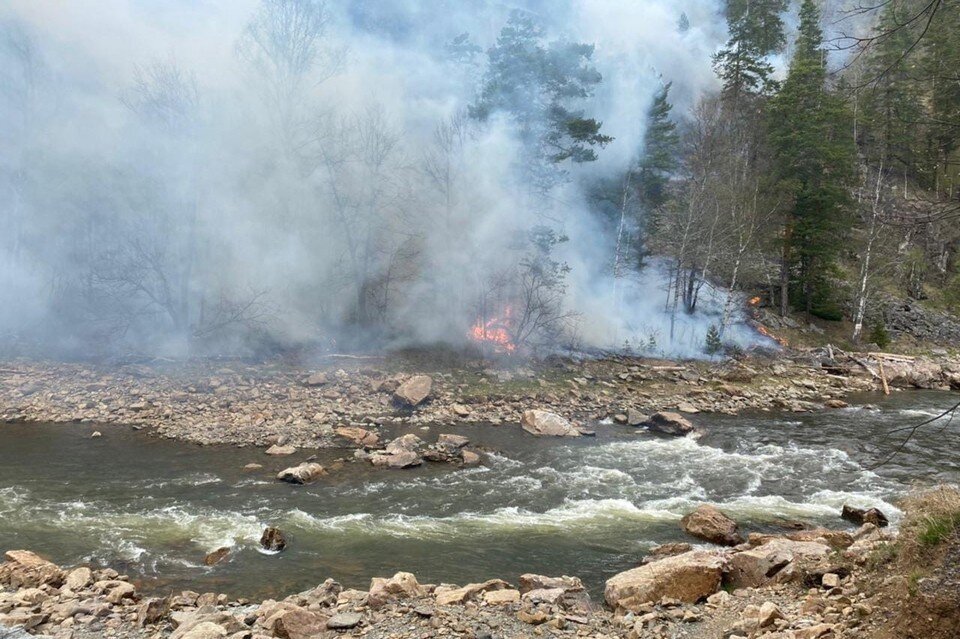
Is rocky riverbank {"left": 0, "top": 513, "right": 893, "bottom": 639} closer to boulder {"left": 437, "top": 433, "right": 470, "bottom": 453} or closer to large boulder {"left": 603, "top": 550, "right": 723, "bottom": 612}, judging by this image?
large boulder {"left": 603, "top": 550, "right": 723, "bottom": 612}

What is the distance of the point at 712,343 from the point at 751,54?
23.0m

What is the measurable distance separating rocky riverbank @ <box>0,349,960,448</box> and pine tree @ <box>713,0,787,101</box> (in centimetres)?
2040

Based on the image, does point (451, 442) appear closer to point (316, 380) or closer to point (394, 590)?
point (316, 380)

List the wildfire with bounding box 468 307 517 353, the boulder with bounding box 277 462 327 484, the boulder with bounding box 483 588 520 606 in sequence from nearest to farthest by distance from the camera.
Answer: the boulder with bounding box 483 588 520 606, the boulder with bounding box 277 462 327 484, the wildfire with bounding box 468 307 517 353

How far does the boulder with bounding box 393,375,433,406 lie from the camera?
15.3 m

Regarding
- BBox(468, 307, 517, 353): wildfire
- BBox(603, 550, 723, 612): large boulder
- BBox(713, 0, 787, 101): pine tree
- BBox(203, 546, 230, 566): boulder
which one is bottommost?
BBox(203, 546, 230, 566): boulder

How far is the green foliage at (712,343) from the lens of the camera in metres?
22.4

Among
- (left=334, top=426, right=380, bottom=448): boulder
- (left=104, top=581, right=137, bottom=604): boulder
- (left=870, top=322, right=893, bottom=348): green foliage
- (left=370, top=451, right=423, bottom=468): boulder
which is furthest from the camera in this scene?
(left=870, top=322, right=893, bottom=348): green foliage

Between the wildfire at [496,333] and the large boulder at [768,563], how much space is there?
46.8ft

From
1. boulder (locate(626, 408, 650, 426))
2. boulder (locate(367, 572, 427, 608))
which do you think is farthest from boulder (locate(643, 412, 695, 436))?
boulder (locate(367, 572, 427, 608))

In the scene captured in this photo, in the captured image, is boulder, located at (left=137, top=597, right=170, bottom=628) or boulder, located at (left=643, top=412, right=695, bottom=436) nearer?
boulder, located at (left=137, top=597, right=170, bottom=628)

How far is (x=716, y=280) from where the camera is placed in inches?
1102

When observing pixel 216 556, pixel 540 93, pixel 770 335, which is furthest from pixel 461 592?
pixel 770 335

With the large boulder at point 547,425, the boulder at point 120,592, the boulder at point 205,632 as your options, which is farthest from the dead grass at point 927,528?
the large boulder at point 547,425
